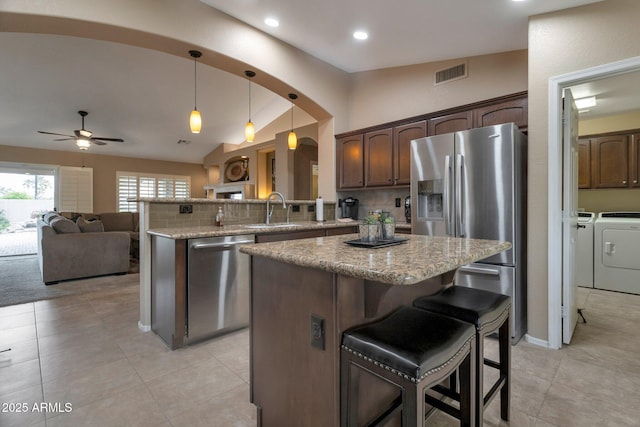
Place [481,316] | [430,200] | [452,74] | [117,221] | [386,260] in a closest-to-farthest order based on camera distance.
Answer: [386,260]
[481,316]
[430,200]
[452,74]
[117,221]

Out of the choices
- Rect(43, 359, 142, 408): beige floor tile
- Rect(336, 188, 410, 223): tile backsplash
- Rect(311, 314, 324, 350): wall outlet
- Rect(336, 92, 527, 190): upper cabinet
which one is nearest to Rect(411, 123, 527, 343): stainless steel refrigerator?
Rect(336, 92, 527, 190): upper cabinet

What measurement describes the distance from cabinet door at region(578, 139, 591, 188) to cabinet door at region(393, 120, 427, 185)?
111 inches

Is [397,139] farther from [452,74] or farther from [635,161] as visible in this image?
[635,161]

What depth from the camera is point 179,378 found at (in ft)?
6.52

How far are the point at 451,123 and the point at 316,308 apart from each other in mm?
2900

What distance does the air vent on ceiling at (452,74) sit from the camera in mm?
3609

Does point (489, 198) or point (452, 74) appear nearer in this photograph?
point (489, 198)

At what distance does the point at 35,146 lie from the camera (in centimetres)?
707

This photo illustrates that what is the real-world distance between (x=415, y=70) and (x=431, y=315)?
374cm

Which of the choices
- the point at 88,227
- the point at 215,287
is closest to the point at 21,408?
the point at 215,287

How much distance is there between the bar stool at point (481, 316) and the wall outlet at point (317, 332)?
58cm

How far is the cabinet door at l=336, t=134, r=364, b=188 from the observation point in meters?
4.20

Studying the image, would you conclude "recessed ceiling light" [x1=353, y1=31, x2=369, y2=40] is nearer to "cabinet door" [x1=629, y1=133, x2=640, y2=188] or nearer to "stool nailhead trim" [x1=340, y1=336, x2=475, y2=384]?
Result: "stool nailhead trim" [x1=340, y1=336, x2=475, y2=384]

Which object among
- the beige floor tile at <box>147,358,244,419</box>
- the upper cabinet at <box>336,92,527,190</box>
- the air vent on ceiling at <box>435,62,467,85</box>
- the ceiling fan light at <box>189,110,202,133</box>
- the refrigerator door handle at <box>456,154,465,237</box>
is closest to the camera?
the beige floor tile at <box>147,358,244,419</box>
